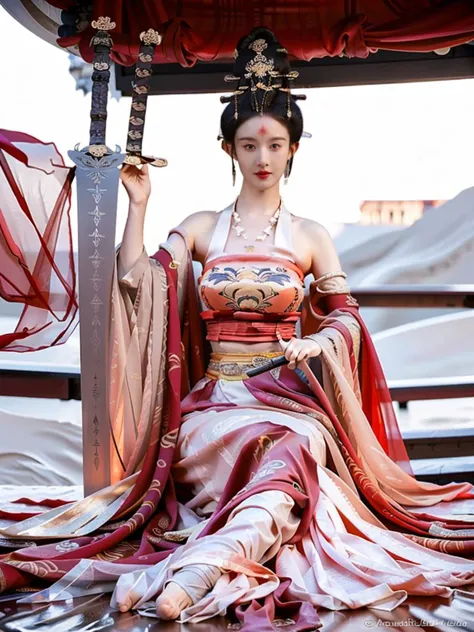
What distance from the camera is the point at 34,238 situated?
2.80 metres

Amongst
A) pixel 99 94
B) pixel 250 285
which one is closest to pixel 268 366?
pixel 250 285

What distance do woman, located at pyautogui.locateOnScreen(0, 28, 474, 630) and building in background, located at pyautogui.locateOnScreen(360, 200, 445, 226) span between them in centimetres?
283

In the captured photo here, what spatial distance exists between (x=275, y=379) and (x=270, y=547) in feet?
2.13

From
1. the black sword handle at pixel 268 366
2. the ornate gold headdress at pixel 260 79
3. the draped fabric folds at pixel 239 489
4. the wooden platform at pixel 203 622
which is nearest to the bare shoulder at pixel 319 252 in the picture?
the draped fabric folds at pixel 239 489

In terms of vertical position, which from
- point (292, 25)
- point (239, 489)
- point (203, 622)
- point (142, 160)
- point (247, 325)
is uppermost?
point (292, 25)

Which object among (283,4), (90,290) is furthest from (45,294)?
(283,4)

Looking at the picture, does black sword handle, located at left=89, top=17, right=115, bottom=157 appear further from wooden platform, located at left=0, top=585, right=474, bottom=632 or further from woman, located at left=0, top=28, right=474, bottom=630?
wooden platform, located at left=0, top=585, right=474, bottom=632

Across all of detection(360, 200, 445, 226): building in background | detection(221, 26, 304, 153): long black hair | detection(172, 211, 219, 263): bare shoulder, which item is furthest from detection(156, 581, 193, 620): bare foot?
detection(360, 200, 445, 226): building in background

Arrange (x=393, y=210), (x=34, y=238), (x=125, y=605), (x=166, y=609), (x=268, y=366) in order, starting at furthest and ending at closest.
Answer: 1. (x=393, y=210)
2. (x=34, y=238)
3. (x=268, y=366)
4. (x=125, y=605)
5. (x=166, y=609)

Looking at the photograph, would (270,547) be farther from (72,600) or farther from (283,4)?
(283,4)

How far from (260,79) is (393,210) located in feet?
10.1

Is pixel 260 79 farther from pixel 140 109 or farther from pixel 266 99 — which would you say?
pixel 140 109

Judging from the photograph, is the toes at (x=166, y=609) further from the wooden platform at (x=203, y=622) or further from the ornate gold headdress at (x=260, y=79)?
the ornate gold headdress at (x=260, y=79)

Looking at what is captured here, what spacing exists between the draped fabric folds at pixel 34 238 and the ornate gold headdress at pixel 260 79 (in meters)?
0.59
